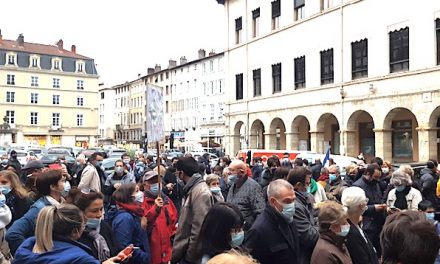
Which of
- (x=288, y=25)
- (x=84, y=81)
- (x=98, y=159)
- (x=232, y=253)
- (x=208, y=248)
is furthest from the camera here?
(x=84, y=81)

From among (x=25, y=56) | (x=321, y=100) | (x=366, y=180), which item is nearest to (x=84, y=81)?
(x=25, y=56)

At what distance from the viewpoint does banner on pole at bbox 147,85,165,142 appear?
306 inches

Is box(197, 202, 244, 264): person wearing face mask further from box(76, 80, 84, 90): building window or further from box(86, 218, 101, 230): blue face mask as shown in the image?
box(76, 80, 84, 90): building window

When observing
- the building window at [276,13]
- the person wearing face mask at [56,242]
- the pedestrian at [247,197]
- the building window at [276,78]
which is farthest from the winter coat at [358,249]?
the building window at [276,13]

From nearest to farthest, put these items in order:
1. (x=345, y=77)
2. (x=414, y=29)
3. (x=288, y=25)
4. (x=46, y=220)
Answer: (x=46, y=220) < (x=414, y=29) < (x=345, y=77) < (x=288, y=25)

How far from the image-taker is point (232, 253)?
2.52 m

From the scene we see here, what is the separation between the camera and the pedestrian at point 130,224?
558cm

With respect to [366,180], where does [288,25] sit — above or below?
above

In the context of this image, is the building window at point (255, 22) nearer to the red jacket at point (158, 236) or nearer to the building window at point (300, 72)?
the building window at point (300, 72)

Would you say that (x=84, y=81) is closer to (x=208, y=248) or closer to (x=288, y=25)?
(x=288, y=25)

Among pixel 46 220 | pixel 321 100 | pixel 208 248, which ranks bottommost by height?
pixel 208 248

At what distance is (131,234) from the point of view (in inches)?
224

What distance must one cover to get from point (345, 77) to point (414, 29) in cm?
568

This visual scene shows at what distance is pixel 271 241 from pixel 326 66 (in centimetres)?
2902
